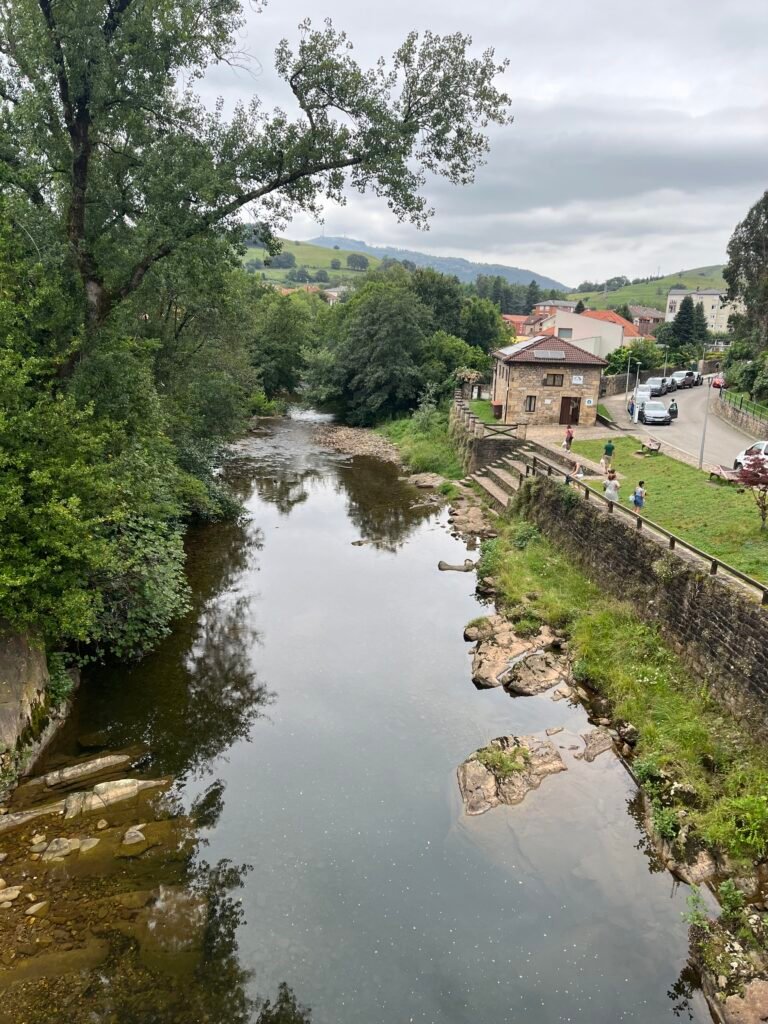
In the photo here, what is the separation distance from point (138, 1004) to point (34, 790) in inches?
180

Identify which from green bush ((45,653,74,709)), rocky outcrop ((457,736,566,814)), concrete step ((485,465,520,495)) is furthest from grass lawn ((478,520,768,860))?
green bush ((45,653,74,709))

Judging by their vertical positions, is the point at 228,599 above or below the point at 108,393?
below

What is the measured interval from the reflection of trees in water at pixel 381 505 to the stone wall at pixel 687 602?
7765 millimetres

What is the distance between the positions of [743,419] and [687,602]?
955 inches

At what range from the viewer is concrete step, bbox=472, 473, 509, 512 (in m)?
28.8

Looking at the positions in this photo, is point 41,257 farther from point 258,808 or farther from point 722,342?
point 722,342

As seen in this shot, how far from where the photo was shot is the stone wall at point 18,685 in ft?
37.5

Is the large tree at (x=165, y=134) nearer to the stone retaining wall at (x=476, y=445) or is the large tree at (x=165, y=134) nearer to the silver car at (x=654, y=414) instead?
the stone retaining wall at (x=476, y=445)

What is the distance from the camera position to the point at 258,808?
1159 centimetres

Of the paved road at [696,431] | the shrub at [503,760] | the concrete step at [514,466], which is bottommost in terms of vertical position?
the shrub at [503,760]

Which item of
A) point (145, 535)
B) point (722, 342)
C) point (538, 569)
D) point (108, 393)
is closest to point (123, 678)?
point (145, 535)

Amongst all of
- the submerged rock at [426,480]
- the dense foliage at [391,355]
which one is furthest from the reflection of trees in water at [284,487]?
the dense foliage at [391,355]

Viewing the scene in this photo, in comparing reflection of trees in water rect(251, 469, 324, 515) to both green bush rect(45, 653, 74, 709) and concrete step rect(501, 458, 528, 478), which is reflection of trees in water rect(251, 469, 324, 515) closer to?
concrete step rect(501, 458, 528, 478)

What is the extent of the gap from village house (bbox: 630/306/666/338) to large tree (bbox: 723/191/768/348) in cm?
6256
